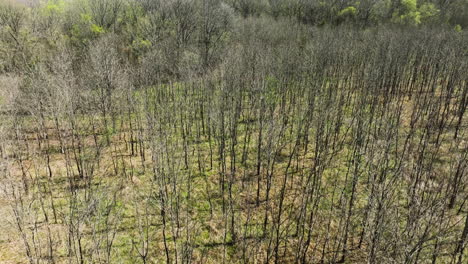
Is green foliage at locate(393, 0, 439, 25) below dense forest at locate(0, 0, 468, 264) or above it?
above

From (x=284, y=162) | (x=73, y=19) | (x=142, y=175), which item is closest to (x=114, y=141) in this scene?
(x=142, y=175)

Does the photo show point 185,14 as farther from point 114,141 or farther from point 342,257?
point 342,257

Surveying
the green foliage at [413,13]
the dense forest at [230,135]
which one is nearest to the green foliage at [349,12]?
the dense forest at [230,135]

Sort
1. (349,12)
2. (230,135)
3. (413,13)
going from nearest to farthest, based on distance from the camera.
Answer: (230,135)
(413,13)
(349,12)

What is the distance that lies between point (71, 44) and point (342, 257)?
39.7 metres

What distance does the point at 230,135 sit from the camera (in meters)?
20.8

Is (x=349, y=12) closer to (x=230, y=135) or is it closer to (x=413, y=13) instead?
(x=413, y=13)

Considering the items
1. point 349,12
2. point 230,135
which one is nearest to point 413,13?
point 349,12

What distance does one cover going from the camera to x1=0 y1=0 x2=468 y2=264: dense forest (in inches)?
496

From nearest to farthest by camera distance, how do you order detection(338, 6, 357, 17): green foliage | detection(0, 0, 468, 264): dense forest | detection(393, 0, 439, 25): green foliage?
1. detection(0, 0, 468, 264): dense forest
2. detection(393, 0, 439, 25): green foliage
3. detection(338, 6, 357, 17): green foliage

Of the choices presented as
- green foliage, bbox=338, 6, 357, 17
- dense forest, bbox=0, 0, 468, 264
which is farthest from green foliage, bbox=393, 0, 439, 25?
green foliage, bbox=338, 6, 357, 17

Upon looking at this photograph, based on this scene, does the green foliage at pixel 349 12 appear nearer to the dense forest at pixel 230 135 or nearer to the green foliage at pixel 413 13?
the dense forest at pixel 230 135

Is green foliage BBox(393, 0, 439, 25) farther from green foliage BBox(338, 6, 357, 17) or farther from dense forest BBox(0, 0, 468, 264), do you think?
green foliage BBox(338, 6, 357, 17)

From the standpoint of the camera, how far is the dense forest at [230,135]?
12.6 meters
